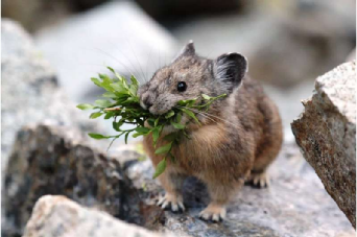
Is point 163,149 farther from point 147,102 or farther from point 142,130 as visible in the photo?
point 147,102

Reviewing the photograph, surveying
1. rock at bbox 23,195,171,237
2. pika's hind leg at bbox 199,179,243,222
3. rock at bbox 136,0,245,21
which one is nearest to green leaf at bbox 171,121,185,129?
pika's hind leg at bbox 199,179,243,222

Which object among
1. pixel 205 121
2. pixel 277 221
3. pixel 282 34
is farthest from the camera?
pixel 282 34

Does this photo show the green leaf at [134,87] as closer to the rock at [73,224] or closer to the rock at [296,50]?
the rock at [73,224]

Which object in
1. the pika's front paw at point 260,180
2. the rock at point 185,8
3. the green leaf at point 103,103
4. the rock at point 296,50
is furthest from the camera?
the rock at point 185,8

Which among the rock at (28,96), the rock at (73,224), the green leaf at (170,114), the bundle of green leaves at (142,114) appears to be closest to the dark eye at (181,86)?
the bundle of green leaves at (142,114)

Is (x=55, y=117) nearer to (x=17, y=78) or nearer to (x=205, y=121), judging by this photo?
(x=17, y=78)

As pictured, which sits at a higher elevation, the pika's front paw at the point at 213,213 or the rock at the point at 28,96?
the rock at the point at 28,96

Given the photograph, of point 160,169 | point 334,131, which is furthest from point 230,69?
point 334,131

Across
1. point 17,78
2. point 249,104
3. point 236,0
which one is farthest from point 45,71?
point 236,0
